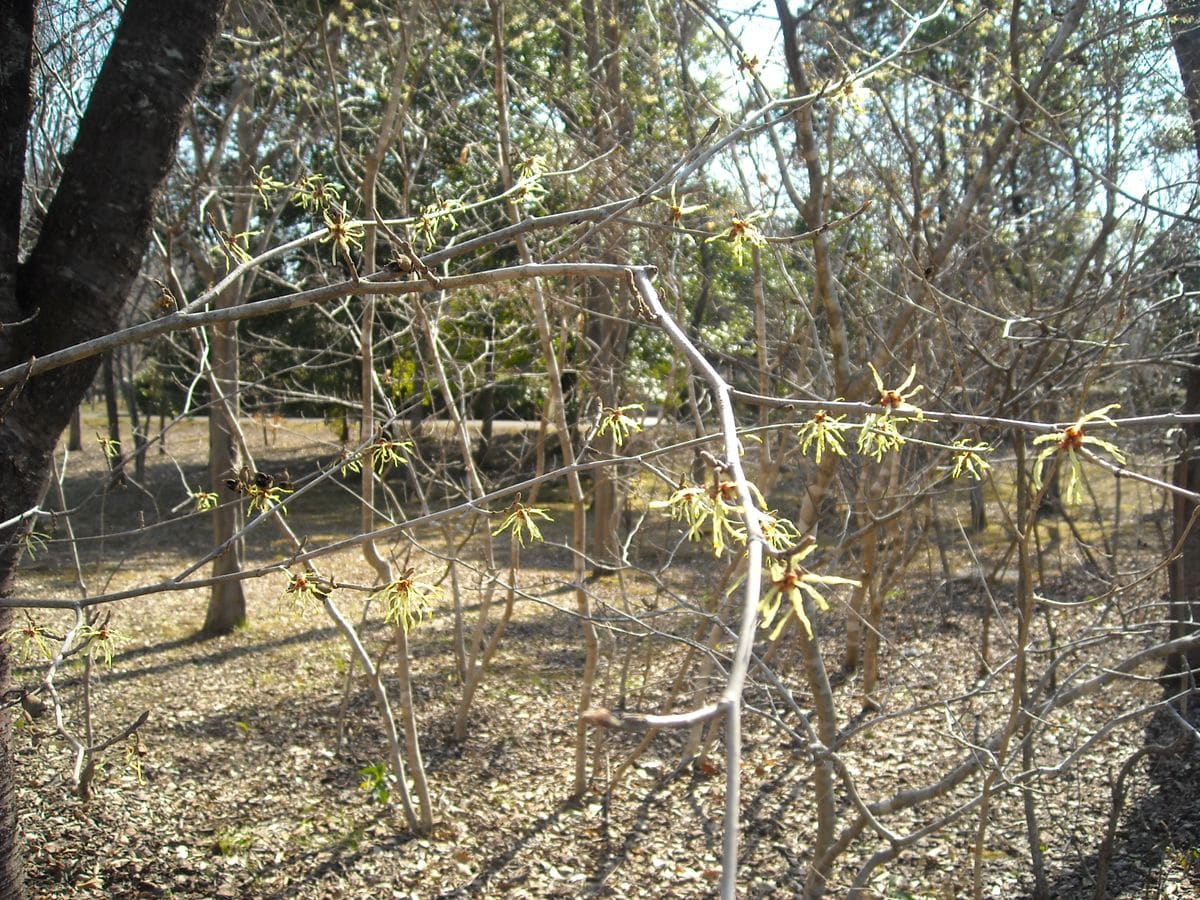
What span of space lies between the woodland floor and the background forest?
2cm

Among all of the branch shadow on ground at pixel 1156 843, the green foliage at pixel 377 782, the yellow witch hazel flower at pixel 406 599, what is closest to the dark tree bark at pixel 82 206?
the yellow witch hazel flower at pixel 406 599

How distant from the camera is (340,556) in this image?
9.72 m

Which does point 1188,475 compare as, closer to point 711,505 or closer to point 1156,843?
point 1156,843

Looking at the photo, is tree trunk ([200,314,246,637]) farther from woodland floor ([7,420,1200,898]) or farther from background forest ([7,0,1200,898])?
woodland floor ([7,420,1200,898])

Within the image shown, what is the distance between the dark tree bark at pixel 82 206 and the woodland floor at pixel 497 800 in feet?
1.22

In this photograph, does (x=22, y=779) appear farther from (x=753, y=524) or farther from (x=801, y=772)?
(x=753, y=524)

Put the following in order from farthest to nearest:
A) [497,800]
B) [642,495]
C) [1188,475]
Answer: [642,495]
[1188,475]
[497,800]

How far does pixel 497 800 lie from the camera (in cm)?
446

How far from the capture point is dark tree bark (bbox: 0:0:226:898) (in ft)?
7.77

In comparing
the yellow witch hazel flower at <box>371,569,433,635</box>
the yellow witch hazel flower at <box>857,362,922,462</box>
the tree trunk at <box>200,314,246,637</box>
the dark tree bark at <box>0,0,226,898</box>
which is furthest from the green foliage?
the yellow witch hazel flower at <box>857,362,922,462</box>

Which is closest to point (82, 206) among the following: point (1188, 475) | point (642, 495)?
point (642, 495)

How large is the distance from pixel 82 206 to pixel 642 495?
364cm

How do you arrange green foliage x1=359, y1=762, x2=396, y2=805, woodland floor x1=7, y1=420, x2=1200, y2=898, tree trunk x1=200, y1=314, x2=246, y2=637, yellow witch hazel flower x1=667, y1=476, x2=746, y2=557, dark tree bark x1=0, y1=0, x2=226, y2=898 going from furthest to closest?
1. tree trunk x1=200, y1=314, x2=246, y2=637
2. green foliage x1=359, y1=762, x2=396, y2=805
3. woodland floor x1=7, y1=420, x2=1200, y2=898
4. dark tree bark x1=0, y1=0, x2=226, y2=898
5. yellow witch hazel flower x1=667, y1=476, x2=746, y2=557

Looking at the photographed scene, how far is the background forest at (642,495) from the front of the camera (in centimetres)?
246
